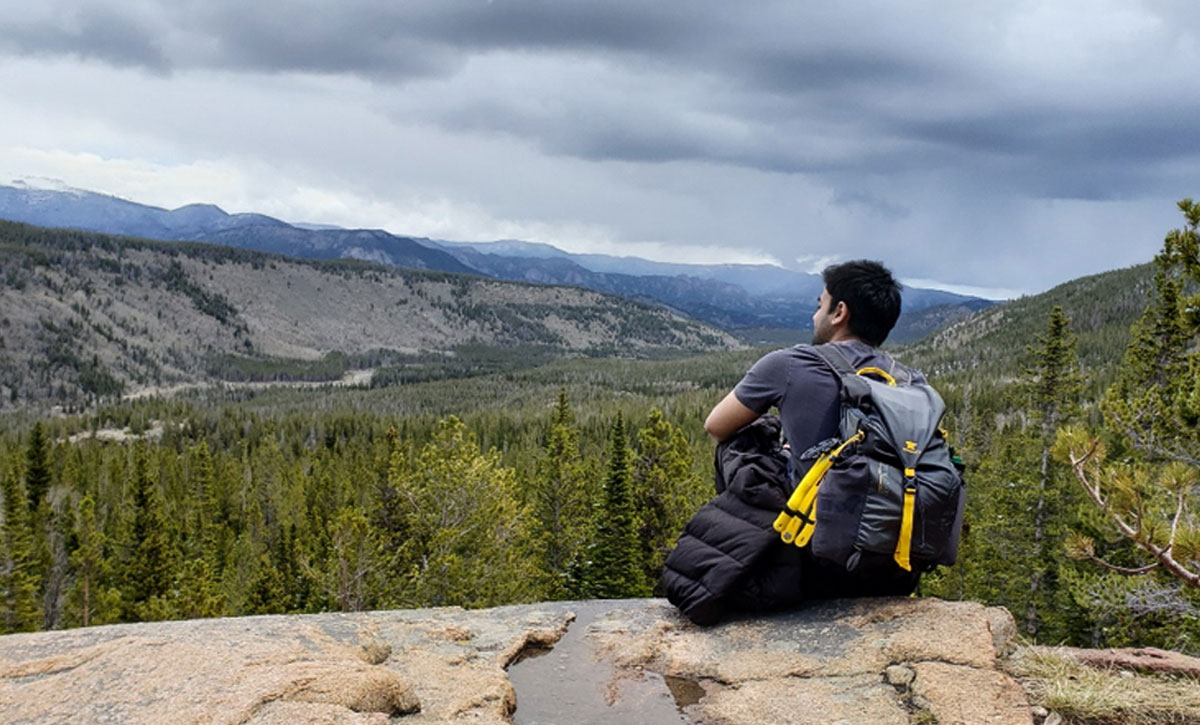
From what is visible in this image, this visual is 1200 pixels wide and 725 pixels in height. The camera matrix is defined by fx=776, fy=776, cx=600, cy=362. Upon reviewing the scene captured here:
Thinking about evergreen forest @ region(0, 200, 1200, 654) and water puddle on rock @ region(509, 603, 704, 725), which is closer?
water puddle on rock @ region(509, 603, 704, 725)

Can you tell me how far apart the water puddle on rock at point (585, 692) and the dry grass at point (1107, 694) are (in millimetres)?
1967

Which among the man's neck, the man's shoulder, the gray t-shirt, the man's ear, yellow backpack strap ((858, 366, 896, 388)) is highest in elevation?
the man's ear

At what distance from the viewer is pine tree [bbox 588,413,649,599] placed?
24.4 metres

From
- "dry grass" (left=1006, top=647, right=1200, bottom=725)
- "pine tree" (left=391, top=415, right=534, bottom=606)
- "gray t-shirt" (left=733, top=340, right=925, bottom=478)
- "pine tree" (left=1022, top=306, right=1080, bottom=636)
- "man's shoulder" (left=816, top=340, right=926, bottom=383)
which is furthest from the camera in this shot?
"pine tree" (left=1022, top=306, right=1080, bottom=636)

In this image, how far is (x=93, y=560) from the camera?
94.7ft

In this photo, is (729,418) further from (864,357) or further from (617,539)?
(617,539)

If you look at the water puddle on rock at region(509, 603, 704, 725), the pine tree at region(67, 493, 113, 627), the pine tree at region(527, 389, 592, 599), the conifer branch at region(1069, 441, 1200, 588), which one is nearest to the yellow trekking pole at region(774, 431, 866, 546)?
the water puddle on rock at region(509, 603, 704, 725)

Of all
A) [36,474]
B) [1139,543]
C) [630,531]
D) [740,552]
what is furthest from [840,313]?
[36,474]

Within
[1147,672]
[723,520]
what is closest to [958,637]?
[1147,672]

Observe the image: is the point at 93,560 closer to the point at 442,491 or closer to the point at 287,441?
the point at 442,491

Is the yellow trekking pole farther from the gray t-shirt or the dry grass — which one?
the dry grass

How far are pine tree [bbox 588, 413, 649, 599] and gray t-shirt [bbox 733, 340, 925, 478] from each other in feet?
63.1

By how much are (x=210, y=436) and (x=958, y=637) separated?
123 metres

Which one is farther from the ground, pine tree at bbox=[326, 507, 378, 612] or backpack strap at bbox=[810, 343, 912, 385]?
backpack strap at bbox=[810, 343, 912, 385]
